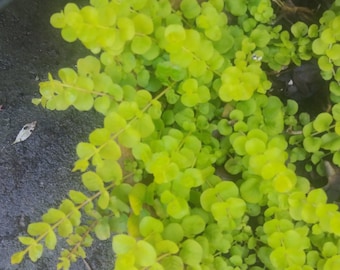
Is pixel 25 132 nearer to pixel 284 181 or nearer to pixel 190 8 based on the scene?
pixel 190 8

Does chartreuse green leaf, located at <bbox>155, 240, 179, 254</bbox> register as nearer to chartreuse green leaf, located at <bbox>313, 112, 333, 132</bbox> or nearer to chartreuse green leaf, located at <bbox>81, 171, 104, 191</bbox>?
chartreuse green leaf, located at <bbox>81, 171, 104, 191</bbox>

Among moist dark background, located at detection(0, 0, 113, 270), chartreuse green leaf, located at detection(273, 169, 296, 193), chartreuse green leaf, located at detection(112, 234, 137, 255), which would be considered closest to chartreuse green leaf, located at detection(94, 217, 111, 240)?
chartreuse green leaf, located at detection(112, 234, 137, 255)

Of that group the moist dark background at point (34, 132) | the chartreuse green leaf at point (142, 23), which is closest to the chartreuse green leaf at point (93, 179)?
the chartreuse green leaf at point (142, 23)

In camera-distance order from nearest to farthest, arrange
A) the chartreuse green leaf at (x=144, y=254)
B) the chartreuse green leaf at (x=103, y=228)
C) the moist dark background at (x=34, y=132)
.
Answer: the chartreuse green leaf at (x=144, y=254) < the chartreuse green leaf at (x=103, y=228) < the moist dark background at (x=34, y=132)

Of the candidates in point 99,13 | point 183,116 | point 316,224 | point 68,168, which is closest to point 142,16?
point 99,13

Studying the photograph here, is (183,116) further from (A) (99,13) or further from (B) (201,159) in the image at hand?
(A) (99,13)

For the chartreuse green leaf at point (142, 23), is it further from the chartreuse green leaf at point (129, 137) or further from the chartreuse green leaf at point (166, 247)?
the chartreuse green leaf at point (166, 247)
